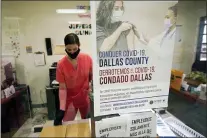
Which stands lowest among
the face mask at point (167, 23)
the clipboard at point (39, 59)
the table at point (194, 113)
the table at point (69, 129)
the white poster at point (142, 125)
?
the table at point (194, 113)

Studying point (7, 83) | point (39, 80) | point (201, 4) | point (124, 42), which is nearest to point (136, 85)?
point (124, 42)

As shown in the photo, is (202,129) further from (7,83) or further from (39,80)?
(7,83)

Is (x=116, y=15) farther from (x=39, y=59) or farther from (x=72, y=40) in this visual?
(x=39, y=59)

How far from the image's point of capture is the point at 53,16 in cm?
93

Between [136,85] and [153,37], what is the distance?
0.56 feet

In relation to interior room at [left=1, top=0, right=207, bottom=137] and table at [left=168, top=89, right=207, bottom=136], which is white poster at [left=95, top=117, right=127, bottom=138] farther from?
table at [left=168, top=89, right=207, bottom=136]

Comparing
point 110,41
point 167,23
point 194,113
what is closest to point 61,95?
point 110,41

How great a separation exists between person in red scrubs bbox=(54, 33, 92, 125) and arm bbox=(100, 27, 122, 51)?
0.26ft

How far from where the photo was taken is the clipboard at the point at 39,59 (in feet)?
2.74

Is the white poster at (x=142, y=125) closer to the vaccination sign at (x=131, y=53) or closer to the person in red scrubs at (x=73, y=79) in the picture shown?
the vaccination sign at (x=131, y=53)

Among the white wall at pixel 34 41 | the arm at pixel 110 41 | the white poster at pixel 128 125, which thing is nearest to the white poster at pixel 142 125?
the white poster at pixel 128 125

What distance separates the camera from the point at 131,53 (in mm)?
467

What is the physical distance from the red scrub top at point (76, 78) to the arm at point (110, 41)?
0.10 meters

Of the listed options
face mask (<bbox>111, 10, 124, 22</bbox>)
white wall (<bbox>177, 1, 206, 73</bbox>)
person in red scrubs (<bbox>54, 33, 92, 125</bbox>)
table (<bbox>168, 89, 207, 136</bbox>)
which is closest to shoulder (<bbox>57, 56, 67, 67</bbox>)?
person in red scrubs (<bbox>54, 33, 92, 125</bbox>)
